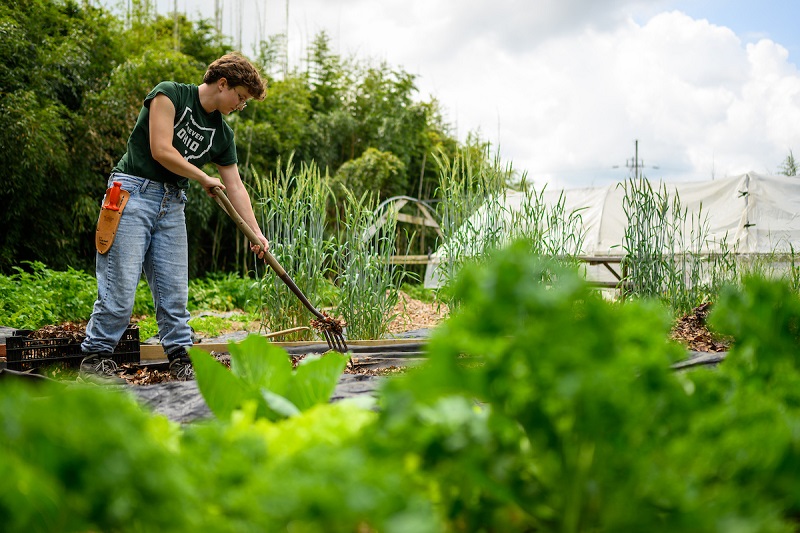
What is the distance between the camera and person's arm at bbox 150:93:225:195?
101 inches

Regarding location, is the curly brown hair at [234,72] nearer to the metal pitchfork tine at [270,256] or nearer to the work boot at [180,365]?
the metal pitchfork tine at [270,256]

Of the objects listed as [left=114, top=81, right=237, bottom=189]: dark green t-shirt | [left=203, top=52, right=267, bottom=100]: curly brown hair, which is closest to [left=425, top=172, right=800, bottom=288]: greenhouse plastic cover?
[left=114, top=81, right=237, bottom=189]: dark green t-shirt

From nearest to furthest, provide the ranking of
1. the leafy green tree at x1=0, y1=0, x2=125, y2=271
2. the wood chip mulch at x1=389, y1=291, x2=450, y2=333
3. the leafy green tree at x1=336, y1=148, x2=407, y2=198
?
the wood chip mulch at x1=389, y1=291, x2=450, y2=333
the leafy green tree at x1=0, y1=0, x2=125, y2=271
the leafy green tree at x1=336, y1=148, x2=407, y2=198

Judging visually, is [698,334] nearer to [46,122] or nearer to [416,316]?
[416,316]

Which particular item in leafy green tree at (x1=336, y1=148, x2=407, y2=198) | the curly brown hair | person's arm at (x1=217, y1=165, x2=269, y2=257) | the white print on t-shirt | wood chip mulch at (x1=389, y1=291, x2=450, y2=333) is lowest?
wood chip mulch at (x1=389, y1=291, x2=450, y2=333)

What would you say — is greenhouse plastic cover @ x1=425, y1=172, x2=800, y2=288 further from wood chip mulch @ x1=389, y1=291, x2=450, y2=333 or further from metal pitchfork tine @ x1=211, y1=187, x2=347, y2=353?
metal pitchfork tine @ x1=211, y1=187, x2=347, y2=353

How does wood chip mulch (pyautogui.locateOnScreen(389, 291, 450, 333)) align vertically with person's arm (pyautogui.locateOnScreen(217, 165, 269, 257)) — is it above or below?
below

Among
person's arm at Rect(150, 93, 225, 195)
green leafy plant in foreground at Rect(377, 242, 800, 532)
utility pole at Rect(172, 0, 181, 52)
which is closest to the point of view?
green leafy plant in foreground at Rect(377, 242, 800, 532)

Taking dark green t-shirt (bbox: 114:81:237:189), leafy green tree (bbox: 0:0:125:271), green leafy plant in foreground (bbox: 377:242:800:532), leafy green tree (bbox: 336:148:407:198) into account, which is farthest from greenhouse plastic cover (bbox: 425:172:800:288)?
green leafy plant in foreground (bbox: 377:242:800:532)

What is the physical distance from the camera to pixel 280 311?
3980mm

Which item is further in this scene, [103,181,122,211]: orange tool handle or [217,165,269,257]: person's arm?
→ [217,165,269,257]: person's arm

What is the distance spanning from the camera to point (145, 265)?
9.50 ft

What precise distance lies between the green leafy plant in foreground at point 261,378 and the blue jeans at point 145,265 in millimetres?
2021

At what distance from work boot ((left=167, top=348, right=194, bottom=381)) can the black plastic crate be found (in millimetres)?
331
